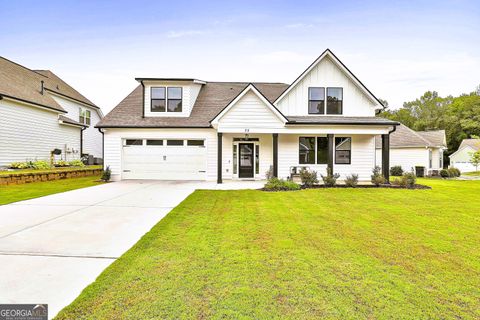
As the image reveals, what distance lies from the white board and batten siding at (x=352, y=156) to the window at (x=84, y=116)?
2031cm

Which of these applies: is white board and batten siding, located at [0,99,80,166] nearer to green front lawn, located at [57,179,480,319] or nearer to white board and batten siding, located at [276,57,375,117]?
green front lawn, located at [57,179,480,319]

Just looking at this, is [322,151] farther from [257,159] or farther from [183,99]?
[183,99]

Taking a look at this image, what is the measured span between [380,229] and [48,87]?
25477 mm

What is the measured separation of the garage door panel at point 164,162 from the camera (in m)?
15.6

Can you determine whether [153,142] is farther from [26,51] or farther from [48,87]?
[26,51]

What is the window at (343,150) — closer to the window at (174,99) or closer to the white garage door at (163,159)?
the white garage door at (163,159)

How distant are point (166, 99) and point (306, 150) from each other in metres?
9.13

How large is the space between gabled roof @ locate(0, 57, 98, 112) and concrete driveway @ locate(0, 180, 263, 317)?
11.4 m

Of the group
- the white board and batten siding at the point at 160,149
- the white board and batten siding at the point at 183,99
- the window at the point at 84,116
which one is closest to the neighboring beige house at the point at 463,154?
the white board and batten siding at the point at 160,149

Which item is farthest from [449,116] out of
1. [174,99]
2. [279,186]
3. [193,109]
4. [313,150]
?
[174,99]

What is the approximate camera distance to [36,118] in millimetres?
17531

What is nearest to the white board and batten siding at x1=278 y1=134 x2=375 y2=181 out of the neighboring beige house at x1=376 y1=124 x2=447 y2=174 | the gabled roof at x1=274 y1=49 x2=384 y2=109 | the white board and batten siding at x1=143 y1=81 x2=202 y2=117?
the gabled roof at x1=274 y1=49 x2=384 y2=109

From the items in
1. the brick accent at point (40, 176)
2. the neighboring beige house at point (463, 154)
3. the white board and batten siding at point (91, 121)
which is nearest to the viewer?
the brick accent at point (40, 176)

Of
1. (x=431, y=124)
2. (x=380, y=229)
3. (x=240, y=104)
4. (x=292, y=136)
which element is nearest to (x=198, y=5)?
(x=240, y=104)
